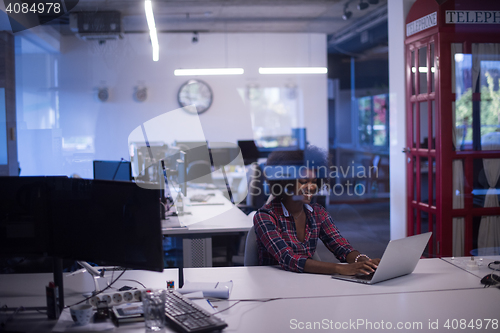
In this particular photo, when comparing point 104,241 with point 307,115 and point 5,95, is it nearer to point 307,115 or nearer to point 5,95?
point 5,95

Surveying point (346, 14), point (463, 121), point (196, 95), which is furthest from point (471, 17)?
point (196, 95)

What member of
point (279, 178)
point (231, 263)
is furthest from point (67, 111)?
point (279, 178)

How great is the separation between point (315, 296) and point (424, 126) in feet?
9.28

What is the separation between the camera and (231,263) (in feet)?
11.8

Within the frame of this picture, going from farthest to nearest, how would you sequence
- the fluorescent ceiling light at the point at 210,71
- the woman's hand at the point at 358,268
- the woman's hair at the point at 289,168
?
the fluorescent ceiling light at the point at 210,71 < the woman's hair at the point at 289,168 < the woman's hand at the point at 358,268

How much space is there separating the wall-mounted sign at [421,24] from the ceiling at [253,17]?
223 centimetres

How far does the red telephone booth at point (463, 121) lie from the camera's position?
148 inches

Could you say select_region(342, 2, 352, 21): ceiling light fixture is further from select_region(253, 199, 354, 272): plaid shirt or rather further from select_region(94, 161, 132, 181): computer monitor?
select_region(253, 199, 354, 272): plaid shirt

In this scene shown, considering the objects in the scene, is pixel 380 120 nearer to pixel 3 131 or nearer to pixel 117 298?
pixel 3 131

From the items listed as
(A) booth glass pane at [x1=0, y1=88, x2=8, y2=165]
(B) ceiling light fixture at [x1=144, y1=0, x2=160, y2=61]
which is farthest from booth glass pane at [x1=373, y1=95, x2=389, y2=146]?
(A) booth glass pane at [x1=0, y1=88, x2=8, y2=165]

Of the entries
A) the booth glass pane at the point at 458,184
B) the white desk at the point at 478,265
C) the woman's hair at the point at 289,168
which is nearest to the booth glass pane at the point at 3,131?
the woman's hair at the point at 289,168

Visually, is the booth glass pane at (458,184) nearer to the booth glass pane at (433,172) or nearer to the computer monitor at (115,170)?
the booth glass pane at (433,172)

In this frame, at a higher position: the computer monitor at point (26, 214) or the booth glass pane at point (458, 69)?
the booth glass pane at point (458, 69)

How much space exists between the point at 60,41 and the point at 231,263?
488 centimetres
